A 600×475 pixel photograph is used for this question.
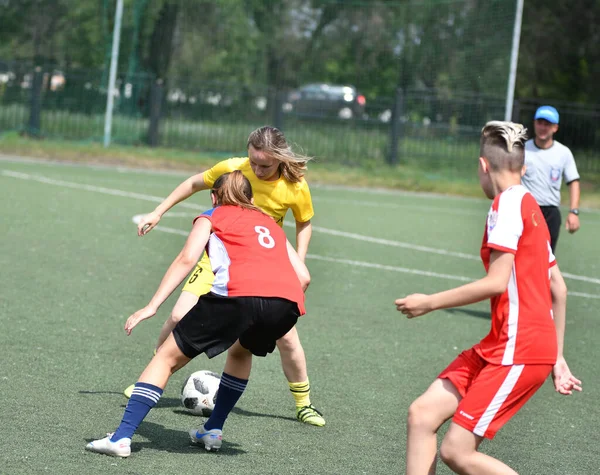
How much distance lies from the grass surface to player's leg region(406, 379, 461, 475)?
106 centimetres

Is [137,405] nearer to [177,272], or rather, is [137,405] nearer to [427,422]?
[177,272]

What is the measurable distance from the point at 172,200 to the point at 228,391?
4.20 feet

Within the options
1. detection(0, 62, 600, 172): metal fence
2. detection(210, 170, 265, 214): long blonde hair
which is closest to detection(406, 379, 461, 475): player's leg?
detection(210, 170, 265, 214): long blonde hair

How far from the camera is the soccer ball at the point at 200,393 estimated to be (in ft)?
19.1

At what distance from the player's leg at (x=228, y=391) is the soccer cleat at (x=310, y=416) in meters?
0.74

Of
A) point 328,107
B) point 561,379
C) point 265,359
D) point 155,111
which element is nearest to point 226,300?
point 561,379

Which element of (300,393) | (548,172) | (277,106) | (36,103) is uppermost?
(277,106)

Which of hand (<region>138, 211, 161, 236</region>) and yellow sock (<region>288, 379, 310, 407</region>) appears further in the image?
yellow sock (<region>288, 379, 310, 407</region>)

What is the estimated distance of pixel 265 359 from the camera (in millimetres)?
7352

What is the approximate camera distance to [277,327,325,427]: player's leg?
5.72 meters

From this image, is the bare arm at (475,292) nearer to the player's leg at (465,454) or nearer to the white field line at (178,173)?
the player's leg at (465,454)

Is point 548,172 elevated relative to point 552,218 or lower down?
elevated

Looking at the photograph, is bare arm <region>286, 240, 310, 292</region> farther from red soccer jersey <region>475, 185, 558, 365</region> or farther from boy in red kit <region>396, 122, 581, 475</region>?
red soccer jersey <region>475, 185, 558, 365</region>

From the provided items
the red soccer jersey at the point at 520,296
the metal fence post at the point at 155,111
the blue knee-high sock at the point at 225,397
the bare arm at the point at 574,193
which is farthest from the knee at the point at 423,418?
the metal fence post at the point at 155,111
